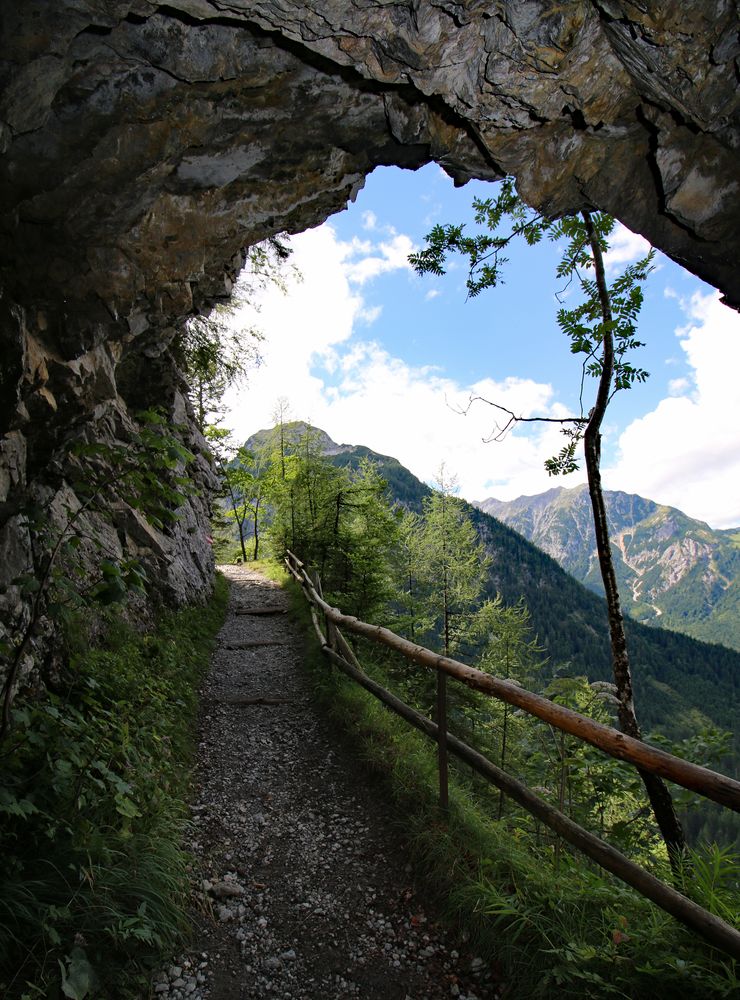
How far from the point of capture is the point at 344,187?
644 centimetres

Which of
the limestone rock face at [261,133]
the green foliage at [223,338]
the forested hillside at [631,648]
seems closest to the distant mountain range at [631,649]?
the forested hillside at [631,648]

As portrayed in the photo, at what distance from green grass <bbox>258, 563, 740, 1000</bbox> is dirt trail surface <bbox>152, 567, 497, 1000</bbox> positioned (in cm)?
23

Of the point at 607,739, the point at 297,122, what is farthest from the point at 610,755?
the point at 297,122

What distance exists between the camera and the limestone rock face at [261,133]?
4055 millimetres

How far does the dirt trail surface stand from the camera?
2.94 meters

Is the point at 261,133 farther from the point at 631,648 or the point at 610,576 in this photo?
the point at 631,648

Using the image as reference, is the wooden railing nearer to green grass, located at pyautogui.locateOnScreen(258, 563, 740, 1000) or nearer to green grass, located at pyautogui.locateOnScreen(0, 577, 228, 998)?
green grass, located at pyautogui.locateOnScreen(258, 563, 740, 1000)

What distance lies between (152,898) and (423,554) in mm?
16117

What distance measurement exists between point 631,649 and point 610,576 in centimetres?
16836

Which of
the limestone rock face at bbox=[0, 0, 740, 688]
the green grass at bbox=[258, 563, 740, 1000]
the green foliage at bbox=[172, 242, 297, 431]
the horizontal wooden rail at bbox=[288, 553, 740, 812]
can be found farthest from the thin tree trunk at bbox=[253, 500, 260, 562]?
the green grass at bbox=[258, 563, 740, 1000]

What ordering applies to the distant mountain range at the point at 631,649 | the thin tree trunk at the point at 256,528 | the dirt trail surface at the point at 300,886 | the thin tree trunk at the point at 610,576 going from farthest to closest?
the distant mountain range at the point at 631,649 → the thin tree trunk at the point at 256,528 → the thin tree trunk at the point at 610,576 → the dirt trail surface at the point at 300,886

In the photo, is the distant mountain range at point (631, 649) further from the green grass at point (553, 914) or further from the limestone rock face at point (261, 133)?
the green grass at point (553, 914)

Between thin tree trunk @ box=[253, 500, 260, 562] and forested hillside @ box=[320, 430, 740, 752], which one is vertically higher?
thin tree trunk @ box=[253, 500, 260, 562]

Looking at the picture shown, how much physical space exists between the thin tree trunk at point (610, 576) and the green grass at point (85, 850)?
5852mm
